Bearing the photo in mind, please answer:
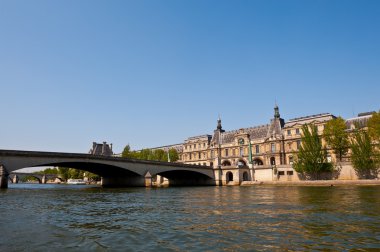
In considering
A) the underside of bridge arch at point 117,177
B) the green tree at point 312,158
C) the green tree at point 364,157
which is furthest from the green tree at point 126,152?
the green tree at point 364,157

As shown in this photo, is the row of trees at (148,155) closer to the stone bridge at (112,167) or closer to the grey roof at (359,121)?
the stone bridge at (112,167)

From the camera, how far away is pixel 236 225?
1648 centimetres

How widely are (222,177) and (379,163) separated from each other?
133 ft

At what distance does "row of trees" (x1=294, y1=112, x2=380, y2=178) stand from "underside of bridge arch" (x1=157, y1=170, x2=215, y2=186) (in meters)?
26.6

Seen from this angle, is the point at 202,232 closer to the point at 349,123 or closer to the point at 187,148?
the point at 349,123

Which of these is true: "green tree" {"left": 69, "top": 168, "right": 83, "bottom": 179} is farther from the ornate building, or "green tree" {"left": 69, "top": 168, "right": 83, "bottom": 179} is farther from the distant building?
the ornate building

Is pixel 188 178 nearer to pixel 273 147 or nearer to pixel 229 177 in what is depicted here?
pixel 229 177

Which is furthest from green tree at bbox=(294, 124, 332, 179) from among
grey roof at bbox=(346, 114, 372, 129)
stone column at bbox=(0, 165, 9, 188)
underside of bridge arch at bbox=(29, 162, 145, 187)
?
stone column at bbox=(0, 165, 9, 188)

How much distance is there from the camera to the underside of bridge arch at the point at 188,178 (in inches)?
3706

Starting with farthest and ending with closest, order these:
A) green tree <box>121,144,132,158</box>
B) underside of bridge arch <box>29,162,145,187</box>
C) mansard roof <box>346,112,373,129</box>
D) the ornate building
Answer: green tree <box>121,144,132,158</box>, the ornate building, mansard roof <box>346,112,373,129</box>, underside of bridge arch <box>29,162,145,187</box>

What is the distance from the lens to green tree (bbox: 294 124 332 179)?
7919cm

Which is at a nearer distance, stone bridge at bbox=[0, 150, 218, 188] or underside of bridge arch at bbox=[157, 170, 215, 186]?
stone bridge at bbox=[0, 150, 218, 188]

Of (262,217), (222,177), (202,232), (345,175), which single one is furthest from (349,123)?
(202,232)

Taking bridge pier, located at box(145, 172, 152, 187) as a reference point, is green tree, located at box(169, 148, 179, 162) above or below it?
above
